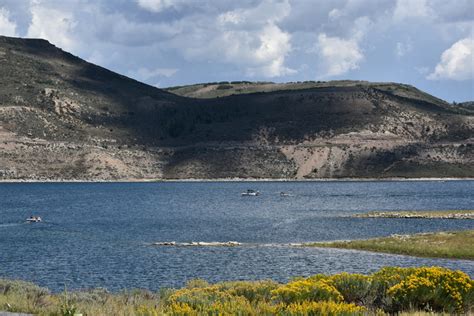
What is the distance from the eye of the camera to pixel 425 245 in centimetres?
5519

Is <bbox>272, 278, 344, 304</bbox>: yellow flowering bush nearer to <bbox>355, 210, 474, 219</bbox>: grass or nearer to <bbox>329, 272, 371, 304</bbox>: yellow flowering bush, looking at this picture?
<bbox>329, 272, 371, 304</bbox>: yellow flowering bush

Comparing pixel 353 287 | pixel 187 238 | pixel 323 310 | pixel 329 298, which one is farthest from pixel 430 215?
pixel 323 310

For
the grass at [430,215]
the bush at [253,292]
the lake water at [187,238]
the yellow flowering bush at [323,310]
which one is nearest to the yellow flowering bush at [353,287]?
the bush at [253,292]

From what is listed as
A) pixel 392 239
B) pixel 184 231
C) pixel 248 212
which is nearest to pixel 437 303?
pixel 392 239

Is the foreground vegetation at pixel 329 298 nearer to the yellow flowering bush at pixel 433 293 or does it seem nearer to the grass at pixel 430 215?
the yellow flowering bush at pixel 433 293

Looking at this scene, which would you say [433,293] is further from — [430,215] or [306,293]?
[430,215]

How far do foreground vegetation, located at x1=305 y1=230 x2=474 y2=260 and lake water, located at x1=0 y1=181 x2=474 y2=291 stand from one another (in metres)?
2.03

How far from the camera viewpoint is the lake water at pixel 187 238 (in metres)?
46.5

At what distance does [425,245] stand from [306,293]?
3748 cm

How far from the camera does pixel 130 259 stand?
54.3m

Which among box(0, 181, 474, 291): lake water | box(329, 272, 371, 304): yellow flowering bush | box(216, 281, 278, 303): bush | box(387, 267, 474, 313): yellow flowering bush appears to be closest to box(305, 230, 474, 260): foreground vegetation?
box(0, 181, 474, 291): lake water

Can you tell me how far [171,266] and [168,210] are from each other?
228ft

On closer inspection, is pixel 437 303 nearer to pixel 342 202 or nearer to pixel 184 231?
pixel 184 231

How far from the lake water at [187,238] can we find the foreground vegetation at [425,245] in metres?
2.03
